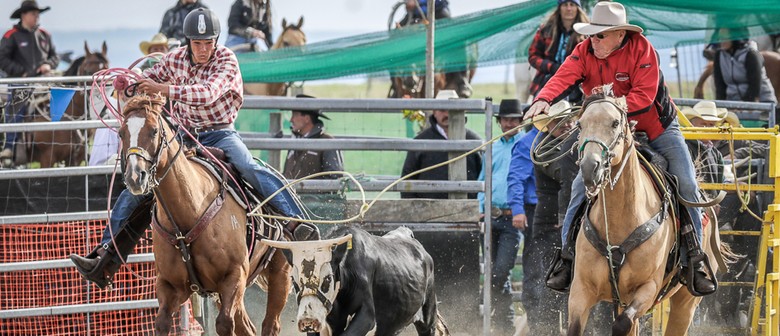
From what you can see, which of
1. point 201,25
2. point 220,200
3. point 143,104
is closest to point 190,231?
point 220,200

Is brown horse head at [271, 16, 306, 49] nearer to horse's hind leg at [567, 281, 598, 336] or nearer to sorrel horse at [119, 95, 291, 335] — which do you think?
sorrel horse at [119, 95, 291, 335]

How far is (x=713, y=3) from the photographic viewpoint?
12.4m

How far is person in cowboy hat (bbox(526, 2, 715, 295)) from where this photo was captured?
8.20 meters

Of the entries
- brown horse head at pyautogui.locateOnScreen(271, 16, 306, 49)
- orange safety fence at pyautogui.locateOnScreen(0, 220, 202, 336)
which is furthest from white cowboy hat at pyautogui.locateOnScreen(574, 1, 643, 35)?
brown horse head at pyautogui.locateOnScreen(271, 16, 306, 49)

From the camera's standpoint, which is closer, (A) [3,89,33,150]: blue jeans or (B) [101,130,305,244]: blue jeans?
(B) [101,130,305,244]: blue jeans

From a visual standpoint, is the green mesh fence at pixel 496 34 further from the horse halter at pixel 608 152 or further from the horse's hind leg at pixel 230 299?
the horse halter at pixel 608 152

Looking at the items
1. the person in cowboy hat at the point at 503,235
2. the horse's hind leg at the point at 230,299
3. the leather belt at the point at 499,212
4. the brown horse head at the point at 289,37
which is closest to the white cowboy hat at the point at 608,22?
the horse's hind leg at the point at 230,299

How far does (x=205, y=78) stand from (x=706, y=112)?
538 centimetres

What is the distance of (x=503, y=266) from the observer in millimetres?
11516

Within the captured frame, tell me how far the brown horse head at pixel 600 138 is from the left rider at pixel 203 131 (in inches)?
99.8

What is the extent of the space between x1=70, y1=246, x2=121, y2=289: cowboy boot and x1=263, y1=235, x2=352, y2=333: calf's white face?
5.62 feet

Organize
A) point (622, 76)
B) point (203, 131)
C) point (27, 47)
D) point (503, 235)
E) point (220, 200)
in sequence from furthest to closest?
point (27, 47)
point (503, 235)
point (203, 131)
point (220, 200)
point (622, 76)

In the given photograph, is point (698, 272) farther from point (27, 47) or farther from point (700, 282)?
point (27, 47)

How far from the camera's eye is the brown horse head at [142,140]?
765 cm
